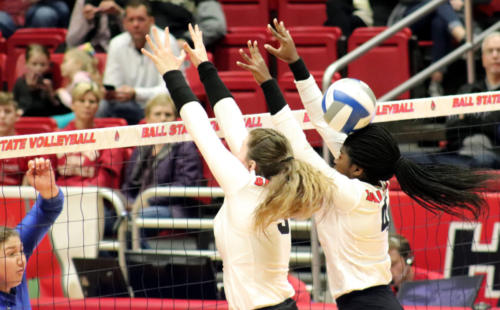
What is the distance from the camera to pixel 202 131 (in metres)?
3.82

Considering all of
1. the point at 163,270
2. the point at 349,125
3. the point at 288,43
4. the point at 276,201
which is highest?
the point at 288,43

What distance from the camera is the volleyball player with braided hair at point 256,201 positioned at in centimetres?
369

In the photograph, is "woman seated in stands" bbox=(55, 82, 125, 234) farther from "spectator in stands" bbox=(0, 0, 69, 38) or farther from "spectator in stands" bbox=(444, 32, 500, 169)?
"spectator in stands" bbox=(0, 0, 69, 38)

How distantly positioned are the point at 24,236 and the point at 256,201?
1.55 meters

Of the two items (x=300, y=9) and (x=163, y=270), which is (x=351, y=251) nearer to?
(x=163, y=270)

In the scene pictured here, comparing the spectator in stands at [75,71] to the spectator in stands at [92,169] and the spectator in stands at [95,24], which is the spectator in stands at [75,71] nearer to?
the spectator in stands at [95,24]

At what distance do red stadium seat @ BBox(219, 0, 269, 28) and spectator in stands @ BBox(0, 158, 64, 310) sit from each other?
4965 mm

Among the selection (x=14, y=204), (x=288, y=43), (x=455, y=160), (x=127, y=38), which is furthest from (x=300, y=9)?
(x=288, y=43)

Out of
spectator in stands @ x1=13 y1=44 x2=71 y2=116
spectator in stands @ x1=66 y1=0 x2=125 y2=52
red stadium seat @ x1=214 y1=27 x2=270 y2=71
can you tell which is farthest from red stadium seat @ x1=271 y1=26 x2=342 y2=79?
spectator in stands @ x1=13 y1=44 x2=71 y2=116

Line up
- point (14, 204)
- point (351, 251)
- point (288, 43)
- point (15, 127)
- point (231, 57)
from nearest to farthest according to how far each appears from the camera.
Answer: point (351, 251) < point (288, 43) < point (14, 204) < point (15, 127) < point (231, 57)

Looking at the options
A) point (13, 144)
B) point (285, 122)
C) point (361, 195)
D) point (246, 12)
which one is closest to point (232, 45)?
point (246, 12)

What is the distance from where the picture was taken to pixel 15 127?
25.9ft

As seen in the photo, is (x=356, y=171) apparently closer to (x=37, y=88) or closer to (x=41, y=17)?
(x=37, y=88)

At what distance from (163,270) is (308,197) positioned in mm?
2431
